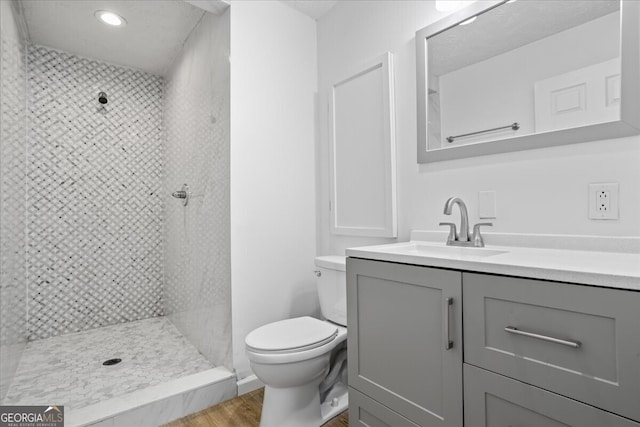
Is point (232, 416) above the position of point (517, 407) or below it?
below

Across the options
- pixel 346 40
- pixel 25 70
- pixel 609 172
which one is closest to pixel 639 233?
pixel 609 172

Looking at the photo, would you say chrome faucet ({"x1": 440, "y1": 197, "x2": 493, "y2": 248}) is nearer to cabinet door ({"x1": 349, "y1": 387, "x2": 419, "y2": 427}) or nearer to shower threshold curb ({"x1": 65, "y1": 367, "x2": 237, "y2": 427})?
cabinet door ({"x1": 349, "y1": 387, "x2": 419, "y2": 427})

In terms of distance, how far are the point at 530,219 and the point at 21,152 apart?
3.00 m

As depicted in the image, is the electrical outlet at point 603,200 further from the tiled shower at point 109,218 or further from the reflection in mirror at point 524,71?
the tiled shower at point 109,218

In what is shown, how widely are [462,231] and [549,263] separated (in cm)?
55

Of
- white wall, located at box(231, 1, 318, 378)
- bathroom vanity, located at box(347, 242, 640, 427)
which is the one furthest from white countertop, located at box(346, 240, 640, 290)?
white wall, located at box(231, 1, 318, 378)

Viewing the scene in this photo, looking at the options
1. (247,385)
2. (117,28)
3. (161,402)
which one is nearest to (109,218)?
(117,28)

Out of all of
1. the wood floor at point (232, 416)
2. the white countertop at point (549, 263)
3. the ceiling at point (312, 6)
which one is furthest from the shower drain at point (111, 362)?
the ceiling at point (312, 6)

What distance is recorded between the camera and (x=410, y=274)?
3.60 feet

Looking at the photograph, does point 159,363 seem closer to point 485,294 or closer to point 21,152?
point 21,152

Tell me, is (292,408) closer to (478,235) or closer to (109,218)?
(478,235)

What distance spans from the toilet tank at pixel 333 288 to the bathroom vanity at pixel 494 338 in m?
0.46

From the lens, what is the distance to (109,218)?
2857 mm

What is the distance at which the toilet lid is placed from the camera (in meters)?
1.44
